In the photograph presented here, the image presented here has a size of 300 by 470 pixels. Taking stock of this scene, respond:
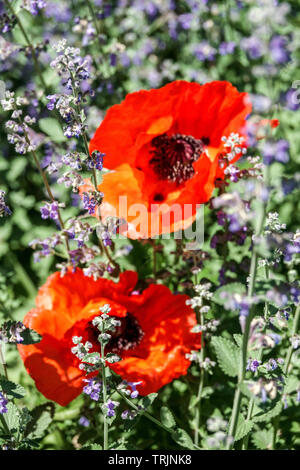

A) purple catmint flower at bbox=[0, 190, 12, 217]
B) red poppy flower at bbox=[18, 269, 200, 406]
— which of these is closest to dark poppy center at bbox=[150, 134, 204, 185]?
red poppy flower at bbox=[18, 269, 200, 406]

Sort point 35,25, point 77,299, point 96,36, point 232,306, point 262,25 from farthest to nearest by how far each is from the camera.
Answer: point 35,25 < point 96,36 < point 77,299 < point 232,306 < point 262,25

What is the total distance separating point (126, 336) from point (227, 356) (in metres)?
0.60

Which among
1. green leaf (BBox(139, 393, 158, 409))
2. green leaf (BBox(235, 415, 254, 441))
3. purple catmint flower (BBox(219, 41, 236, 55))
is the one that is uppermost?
purple catmint flower (BBox(219, 41, 236, 55))

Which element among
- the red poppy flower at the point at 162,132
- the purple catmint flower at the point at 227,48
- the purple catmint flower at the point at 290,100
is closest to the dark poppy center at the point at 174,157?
the red poppy flower at the point at 162,132

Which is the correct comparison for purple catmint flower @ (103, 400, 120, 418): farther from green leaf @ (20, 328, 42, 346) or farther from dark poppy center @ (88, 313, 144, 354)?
dark poppy center @ (88, 313, 144, 354)

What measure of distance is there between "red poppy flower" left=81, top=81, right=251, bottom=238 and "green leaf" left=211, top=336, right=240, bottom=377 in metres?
0.38

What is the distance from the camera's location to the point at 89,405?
231 centimetres

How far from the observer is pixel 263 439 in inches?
82.6

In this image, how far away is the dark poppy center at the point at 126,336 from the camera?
7.06 feet

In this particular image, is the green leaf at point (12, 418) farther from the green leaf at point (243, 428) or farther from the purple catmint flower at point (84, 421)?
the green leaf at point (243, 428)

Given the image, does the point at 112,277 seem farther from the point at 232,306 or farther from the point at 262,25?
the point at 262,25

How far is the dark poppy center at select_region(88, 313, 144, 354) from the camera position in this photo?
84.7 inches
